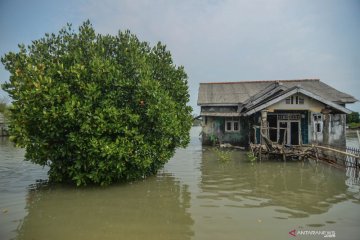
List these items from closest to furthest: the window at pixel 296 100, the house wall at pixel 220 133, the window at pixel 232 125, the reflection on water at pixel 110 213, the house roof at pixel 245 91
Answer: the reflection on water at pixel 110 213, the window at pixel 296 100, the house roof at pixel 245 91, the house wall at pixel 220 133, the window at pixel 232 125

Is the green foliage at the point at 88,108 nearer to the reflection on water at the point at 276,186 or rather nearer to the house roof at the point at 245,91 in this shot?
the reflection on water at the point at 276,186

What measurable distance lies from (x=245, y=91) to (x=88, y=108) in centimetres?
1882

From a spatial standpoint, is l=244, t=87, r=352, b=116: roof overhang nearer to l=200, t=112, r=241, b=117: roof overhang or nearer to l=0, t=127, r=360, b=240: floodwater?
l=200, t=112, r=241, b=117: roof overhang

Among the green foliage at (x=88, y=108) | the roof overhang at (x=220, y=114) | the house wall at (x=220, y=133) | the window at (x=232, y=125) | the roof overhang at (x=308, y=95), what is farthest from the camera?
the window at (x=232, y=125)

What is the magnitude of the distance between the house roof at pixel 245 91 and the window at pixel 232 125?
4.97 feet

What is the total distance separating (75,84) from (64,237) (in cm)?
520

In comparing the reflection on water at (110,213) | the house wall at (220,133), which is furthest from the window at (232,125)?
the reflection on water at (110,213)

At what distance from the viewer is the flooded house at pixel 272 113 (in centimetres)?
1723

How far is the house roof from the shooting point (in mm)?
22281

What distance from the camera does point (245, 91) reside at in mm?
25438

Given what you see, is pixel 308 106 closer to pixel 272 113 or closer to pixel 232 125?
pixel 272 113

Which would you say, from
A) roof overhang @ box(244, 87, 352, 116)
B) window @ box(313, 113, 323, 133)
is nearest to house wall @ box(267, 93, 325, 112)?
roof overhang @ box(244, 87, 352, 116)

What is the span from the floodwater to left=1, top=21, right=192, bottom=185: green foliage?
1016 millimetres

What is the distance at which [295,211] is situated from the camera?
7.49 m
